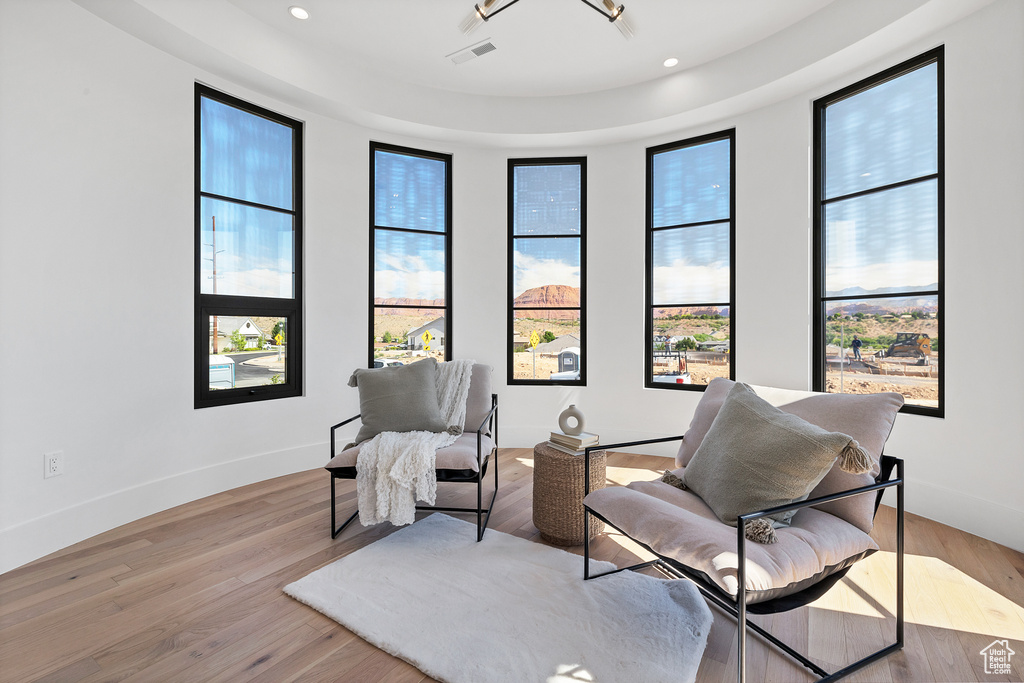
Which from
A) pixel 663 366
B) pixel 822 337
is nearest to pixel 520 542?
pixel 663 366

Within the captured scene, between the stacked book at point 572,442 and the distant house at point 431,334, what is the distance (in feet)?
6.68

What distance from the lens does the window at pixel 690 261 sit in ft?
12.9

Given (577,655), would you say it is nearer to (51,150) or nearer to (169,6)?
(51,150)

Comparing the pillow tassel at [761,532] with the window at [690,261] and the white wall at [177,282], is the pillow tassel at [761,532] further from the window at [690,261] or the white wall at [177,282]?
the window at [690,261]

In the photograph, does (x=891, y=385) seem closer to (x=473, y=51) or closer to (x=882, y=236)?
(x=882, y=236)

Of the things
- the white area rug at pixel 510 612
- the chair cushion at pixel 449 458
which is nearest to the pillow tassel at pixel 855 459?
the white area rug at pixel 510 612

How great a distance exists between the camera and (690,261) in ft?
13.5

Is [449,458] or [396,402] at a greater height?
[396,402]

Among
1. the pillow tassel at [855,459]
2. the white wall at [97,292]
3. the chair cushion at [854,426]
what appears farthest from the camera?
the white wall at [97,292]

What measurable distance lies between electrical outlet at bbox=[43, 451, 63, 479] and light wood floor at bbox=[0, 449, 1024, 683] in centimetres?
39

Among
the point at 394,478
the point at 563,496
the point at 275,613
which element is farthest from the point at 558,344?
the point at 275,613

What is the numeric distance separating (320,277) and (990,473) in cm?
442

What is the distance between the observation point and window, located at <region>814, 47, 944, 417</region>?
2873 mm

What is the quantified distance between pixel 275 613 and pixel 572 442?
1512mm
